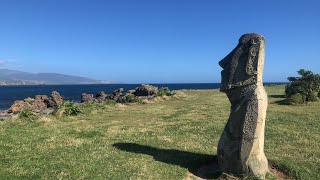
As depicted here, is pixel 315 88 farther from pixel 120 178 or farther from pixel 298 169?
pixel 120 178

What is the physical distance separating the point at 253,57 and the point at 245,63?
0.95 feet

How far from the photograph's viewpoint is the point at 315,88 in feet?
128

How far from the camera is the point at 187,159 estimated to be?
1386 centimetres

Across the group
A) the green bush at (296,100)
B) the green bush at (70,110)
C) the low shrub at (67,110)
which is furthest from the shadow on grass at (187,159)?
the green bush at (296,100)

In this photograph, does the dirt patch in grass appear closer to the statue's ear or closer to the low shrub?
the statue's ear

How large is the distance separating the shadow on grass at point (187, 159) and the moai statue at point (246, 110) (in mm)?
748

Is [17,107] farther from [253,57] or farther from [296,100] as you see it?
[253,57]

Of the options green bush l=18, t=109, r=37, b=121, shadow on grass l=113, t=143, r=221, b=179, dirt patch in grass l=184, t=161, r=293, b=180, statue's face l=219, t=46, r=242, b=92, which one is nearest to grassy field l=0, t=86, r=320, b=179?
shadow on grass l=113, t=143, r=221, b=179

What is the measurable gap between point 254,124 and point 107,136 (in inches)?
343

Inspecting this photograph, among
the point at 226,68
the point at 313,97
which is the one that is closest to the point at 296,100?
the point at 313,97

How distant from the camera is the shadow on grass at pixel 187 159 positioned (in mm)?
12641

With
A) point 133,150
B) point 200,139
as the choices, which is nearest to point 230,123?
point 133,150

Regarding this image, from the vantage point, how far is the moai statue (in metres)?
11.6

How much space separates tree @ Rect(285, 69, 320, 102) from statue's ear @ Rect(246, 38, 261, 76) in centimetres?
2490
